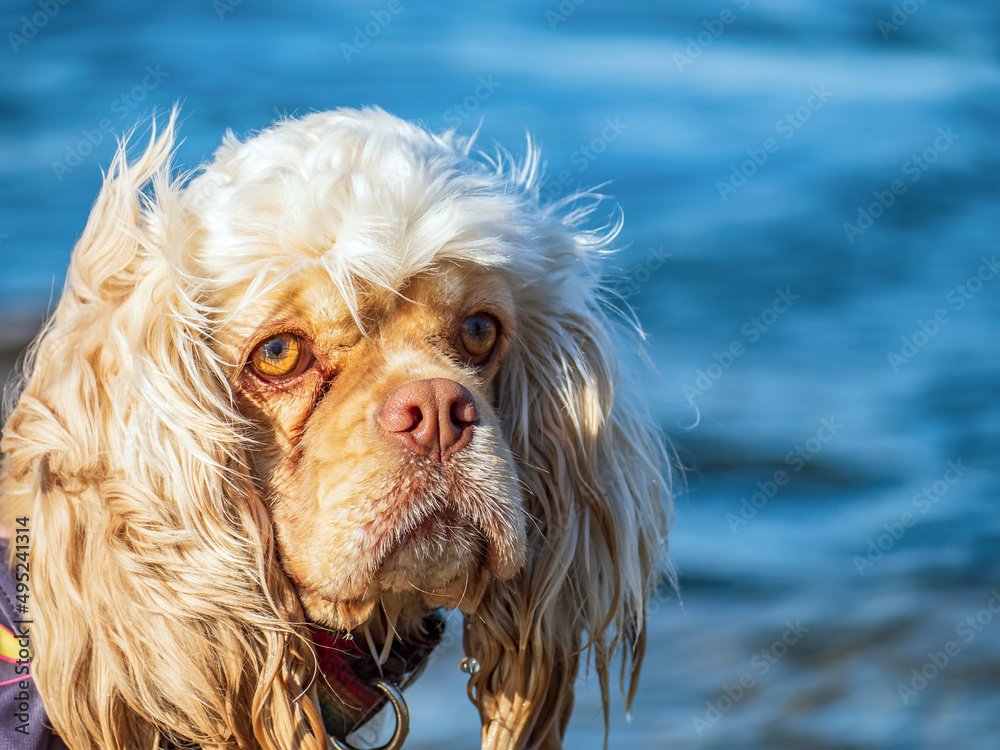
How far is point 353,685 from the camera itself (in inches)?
96.7

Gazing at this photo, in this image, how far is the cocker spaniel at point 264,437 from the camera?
6.86ft

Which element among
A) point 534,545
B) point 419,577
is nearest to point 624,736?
point 534,545

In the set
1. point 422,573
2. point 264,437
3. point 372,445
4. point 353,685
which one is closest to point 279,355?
point 264,437

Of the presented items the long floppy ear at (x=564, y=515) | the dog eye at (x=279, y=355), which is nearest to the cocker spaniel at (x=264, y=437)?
the dog eye at (x=279, y=355)

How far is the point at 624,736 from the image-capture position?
4.21m

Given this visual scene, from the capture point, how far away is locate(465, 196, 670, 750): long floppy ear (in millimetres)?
2617

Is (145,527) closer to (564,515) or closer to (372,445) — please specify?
(372,445)

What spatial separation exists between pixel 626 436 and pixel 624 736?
1909 millimetres

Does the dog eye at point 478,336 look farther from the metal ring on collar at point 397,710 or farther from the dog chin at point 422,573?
the metal ring on collar at point 397,710

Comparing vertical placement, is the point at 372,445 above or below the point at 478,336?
below

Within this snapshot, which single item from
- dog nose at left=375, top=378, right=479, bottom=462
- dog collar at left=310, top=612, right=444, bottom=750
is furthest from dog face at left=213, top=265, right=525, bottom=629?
dog collar at left=310, top=612, right=444, bottom=750

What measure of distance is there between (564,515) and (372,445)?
2.38 feet

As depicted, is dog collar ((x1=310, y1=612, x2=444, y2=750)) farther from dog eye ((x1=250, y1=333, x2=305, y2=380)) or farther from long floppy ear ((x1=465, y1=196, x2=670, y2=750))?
dog eye ((x1=250, y1=333, x2=305, y2=380))

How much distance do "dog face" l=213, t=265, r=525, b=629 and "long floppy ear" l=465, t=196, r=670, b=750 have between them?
0.32 metres
